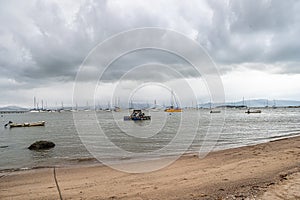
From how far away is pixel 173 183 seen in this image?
9727 mm

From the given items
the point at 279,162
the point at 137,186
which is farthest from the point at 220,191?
the point at 279,162

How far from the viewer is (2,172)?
49.9 feet

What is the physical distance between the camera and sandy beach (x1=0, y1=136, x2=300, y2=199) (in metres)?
7.75

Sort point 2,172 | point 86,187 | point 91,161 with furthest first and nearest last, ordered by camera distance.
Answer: point 91,161
point 2,172
point 86,187

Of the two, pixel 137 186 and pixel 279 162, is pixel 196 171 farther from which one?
pixel 279 162

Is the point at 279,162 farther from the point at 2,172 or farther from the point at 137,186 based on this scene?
the point at 2,172

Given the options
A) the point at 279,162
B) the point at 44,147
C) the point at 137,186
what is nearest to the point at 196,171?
the point at 137,186

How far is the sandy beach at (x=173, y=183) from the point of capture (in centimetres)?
775

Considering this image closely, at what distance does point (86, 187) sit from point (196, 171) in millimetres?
5091

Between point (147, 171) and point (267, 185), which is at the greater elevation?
point (267, 185)

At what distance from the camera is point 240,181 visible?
9.27 meters

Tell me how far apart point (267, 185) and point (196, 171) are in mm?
4181

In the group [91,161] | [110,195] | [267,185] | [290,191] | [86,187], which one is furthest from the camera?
[91,161]

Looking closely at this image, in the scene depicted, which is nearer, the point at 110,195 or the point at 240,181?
the point at 110,195
